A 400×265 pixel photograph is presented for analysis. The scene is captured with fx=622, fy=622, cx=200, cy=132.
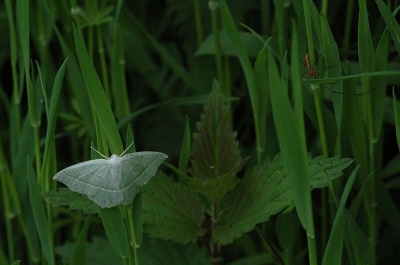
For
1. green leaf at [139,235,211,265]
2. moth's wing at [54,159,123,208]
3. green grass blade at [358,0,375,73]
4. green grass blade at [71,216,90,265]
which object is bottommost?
green leaf at [139,235,211,265]

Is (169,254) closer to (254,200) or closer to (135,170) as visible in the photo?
(254,200)

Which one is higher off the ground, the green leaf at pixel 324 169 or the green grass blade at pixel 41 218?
the green leaf at pixel 324 169

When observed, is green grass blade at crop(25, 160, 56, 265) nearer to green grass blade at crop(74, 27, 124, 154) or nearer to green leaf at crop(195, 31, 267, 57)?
green grass blade at crop(74, 27, 124, 154)

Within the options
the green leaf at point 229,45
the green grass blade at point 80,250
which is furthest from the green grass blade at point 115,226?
the green leaf at point 229,45

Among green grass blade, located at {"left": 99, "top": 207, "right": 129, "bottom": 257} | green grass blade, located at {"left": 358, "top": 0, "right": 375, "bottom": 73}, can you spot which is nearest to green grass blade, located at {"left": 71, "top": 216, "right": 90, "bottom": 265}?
green grass blade, located at {"left": 99, "top": 207, "right": 129, "bottom": 257}

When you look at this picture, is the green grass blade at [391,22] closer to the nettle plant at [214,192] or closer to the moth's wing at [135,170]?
the nettle plant at [214,192]

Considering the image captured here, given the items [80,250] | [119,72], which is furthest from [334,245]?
[119,72]

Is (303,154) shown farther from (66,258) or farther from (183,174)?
(66,258)
